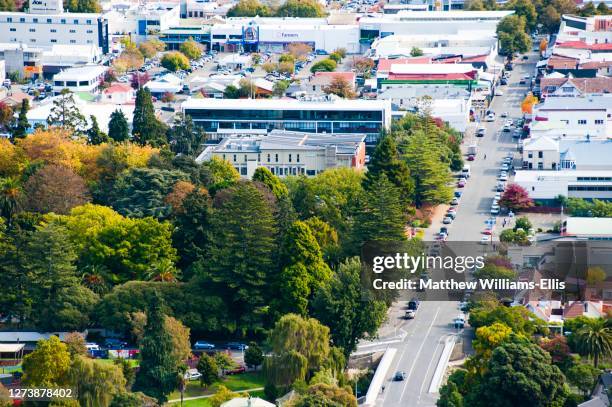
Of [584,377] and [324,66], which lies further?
[324,66]

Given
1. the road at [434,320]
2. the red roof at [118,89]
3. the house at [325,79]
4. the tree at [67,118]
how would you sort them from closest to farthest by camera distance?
the road at [434,320] < the tree at [67,118] < the red roof at [118,89] < the house at [325,79]

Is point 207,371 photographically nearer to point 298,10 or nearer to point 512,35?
point 512,35

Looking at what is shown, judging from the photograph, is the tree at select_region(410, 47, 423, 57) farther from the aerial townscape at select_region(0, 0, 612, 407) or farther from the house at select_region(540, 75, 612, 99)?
the house at select_region(540, 75, 612, 99)

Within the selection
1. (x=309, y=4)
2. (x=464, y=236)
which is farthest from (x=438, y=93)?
(x=309, y=4)

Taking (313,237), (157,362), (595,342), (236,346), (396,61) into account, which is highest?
(396,61)

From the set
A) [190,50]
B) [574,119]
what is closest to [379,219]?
[574,119]

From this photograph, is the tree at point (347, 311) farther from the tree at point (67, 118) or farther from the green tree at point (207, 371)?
the tree at point (67, 118)

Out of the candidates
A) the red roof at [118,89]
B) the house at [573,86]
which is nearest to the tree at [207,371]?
the house at [573,86]

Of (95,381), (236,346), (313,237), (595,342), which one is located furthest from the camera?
(313,237)
